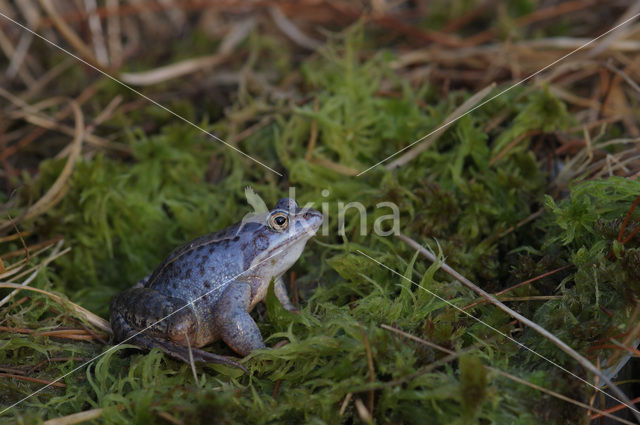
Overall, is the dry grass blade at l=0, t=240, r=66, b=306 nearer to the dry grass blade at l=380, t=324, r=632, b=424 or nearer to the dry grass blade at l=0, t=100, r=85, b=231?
the dry grass blade at l=0, t=100, r=85, b=231

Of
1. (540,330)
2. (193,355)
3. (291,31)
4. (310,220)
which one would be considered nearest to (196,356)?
(193,355)

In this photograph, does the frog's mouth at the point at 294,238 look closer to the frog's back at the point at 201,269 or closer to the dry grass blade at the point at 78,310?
the frog's back at the point at 201,269

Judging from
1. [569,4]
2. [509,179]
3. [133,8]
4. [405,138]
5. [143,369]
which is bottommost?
[143,369]

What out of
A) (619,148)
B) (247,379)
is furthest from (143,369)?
(619,148)

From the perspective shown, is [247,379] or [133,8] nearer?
[247,379]

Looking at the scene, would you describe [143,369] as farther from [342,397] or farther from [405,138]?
[405,138]

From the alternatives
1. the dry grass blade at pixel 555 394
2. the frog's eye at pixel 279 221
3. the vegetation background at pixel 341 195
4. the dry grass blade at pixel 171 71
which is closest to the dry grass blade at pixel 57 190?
the vegetation background at pixel 341 195
